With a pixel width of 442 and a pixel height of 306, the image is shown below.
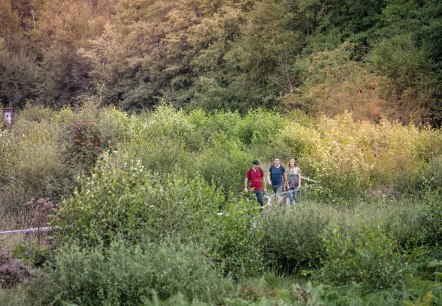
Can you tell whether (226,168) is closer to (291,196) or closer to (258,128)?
(291,196)

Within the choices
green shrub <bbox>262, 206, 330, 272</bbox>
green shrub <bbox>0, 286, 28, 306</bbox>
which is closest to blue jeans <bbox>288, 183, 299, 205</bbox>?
green shrub <bbox>262, 206, 330, 272</bbox>

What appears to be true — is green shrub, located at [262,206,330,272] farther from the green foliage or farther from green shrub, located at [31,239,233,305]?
the green foliage

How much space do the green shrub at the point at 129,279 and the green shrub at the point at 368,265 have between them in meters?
2.03

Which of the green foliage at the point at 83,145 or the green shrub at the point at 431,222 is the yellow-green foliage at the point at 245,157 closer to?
the green foliage at the point at 83,145

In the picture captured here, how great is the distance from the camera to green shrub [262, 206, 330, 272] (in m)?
12.9

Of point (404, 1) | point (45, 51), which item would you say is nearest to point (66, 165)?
point (404, 1)

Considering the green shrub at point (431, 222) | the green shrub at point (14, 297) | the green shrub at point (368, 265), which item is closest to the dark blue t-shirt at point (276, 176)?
the green shrub at point (431, 222)

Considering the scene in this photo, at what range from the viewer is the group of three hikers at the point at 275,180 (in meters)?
18.0

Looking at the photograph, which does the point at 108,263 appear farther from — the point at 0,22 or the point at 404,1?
the point at 0,22

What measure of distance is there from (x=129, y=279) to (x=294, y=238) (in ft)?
14.8

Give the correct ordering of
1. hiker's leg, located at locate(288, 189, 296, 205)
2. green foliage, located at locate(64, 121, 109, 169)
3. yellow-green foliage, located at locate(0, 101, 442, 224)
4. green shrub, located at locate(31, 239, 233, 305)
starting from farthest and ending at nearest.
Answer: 1. green foliage, located at locate(64, 121, 109, 169)
2. yellow-green foliage, located at locate(0, 101, 442, 224)
3. hiker's leg, located at locate(288, 189, 296, 205)
4. green shrub, located at locate(31, 239, 233, 305)

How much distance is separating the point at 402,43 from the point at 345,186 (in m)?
18.4

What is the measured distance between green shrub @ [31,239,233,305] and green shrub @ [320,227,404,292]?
2.03 m

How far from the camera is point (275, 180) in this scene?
19094 millimetres
